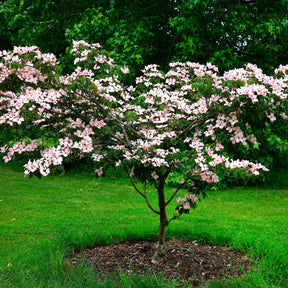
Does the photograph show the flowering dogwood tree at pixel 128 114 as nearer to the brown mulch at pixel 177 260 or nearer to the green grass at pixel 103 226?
the brown mulch at pixel 177 260

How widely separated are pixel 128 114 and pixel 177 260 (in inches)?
62.3

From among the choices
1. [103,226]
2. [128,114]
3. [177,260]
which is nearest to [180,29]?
[103,226]

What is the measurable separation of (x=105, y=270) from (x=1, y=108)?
1695 mm

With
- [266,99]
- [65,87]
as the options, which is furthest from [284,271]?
[65,87]

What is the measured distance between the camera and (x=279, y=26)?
748cm

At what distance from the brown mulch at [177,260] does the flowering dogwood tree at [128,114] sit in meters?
0.61

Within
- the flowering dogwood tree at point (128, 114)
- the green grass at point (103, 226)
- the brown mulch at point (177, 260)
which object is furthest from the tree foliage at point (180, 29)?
the brown mulch at point (177, 260)

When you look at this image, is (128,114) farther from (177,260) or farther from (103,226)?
(103,226)

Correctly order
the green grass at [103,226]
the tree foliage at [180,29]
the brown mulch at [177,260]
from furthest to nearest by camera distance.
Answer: the tree foliage at [180,29] < the brown mulch at [177,260] < the green grass at [103,226]

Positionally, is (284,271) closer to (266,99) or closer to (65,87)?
(266,99)

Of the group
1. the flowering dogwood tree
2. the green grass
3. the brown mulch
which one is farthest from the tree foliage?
the brown mulch

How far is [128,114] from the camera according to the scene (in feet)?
10.1

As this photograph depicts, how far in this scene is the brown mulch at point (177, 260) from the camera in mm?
3367

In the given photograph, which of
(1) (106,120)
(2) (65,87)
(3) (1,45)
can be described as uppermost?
(3) (1,45)
